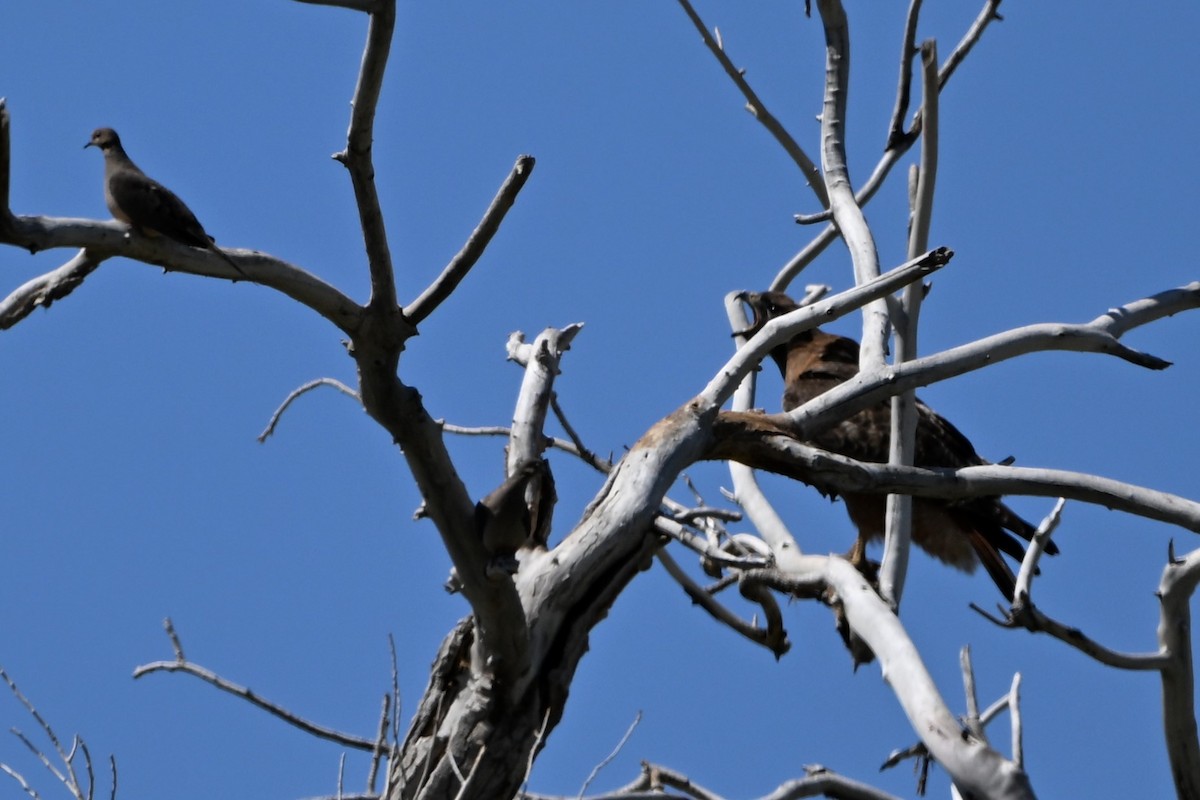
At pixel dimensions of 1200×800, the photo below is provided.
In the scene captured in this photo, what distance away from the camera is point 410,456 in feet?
11.3

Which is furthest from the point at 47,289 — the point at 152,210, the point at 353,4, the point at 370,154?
the point at 353,4

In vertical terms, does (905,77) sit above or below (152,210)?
above

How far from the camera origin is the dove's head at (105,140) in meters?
5.01


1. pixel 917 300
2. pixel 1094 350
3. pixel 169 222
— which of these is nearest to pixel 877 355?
pixel 917 300

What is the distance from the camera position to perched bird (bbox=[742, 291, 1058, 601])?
6.07m

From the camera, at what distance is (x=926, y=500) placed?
6.36 meters

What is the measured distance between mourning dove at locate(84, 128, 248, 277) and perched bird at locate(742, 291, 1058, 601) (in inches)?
120

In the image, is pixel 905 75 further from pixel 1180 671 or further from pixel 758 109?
pixel 1180 671

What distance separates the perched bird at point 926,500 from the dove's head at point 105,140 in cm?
296

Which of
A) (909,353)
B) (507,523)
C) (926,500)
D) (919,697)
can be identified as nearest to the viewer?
(919,697)

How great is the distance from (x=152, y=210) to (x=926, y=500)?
12.9ft

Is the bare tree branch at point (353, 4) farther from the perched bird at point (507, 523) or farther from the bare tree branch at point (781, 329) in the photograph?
the bare tree branch at point (781, 329)

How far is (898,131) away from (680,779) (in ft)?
9.51

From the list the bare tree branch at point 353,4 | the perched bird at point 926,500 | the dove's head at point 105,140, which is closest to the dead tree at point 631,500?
the bare tree branch at point 353,4
